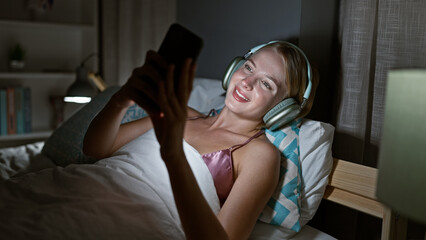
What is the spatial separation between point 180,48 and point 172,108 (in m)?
0.10

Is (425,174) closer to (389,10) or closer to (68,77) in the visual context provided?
(389,10)

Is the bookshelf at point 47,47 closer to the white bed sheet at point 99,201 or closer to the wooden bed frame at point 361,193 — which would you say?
the white bed sheet at point 99,201

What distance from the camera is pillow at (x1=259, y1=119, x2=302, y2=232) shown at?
1149 millimetres

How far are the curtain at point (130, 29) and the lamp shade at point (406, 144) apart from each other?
2.29 m

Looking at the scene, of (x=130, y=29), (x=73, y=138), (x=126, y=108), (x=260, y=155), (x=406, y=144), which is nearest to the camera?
(x=406, y=144)

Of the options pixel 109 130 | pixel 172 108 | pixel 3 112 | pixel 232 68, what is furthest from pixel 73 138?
pixel 3 112

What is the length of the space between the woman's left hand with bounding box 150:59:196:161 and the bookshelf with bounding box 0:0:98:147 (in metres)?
2.17

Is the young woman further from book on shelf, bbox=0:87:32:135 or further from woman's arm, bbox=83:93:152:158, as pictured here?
book on shelf, bbox=0:87:32:135

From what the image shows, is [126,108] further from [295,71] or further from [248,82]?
[295,71]

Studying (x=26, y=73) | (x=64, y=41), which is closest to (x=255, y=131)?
(x=26, y=73)

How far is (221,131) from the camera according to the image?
4.16 feet

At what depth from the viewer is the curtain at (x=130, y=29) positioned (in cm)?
278

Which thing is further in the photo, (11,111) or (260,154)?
(11,111)

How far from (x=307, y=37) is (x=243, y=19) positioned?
0.29m
